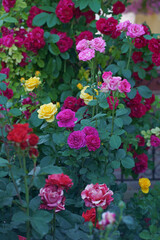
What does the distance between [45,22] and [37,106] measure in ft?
2.74

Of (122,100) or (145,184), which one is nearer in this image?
(145,184)

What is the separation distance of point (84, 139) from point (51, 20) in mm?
1159

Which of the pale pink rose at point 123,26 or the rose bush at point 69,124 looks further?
the pale pink rose at point 123,26

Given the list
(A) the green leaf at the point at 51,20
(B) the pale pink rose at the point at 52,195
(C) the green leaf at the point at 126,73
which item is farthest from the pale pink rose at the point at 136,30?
(B) the pale pink rose at the point at 52,195

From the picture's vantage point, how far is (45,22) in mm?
2467

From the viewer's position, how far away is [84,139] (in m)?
1.50

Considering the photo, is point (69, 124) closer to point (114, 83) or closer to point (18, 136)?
point (114, 83)

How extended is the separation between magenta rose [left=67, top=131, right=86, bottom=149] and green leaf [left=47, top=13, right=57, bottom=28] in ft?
3.55

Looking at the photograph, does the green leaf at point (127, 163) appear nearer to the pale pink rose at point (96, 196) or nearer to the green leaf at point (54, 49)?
the pale pink rose at point (96, 196)

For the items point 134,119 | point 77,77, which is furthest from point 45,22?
point 134,119

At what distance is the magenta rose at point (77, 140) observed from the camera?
1487mm

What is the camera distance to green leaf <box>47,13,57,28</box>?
228cm

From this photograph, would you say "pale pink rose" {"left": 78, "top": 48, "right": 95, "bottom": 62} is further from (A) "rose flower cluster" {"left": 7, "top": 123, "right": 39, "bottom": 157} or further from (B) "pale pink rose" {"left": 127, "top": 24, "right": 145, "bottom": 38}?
(A) "rose flower cluster" {"left": 7, "top": 123, "right": 39, "bottom": 157}

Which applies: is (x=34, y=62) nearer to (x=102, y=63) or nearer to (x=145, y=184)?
(x=102, y=63)
